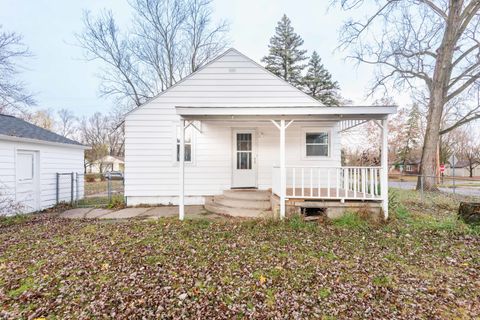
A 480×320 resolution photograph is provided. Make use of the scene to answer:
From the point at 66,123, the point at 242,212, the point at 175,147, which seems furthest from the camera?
the point at 66,123

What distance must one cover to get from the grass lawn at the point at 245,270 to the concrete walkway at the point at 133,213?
3.95ft

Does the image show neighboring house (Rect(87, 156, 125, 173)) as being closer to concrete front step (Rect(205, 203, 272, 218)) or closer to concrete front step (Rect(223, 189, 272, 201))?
concrete front step (Rect(223, 189, 272, 201))

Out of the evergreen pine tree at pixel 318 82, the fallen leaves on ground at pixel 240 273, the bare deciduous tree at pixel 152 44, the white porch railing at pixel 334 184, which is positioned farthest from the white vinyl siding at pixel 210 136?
the evergreen pine tree at pixel 318 82

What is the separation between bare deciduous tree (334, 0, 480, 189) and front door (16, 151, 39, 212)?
1484cm

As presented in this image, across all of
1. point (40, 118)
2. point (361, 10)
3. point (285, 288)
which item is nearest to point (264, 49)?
point (361, 10)

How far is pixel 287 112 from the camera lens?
5977 millimetres

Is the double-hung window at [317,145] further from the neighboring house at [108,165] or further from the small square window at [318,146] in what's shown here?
the neighboring house at [108,165]

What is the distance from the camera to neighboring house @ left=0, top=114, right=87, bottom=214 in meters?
7.27

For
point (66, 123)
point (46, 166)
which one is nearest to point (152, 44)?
point (46, 166)

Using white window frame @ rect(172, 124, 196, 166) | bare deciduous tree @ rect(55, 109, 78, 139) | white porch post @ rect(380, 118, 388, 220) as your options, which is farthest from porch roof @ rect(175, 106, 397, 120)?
bare deciduous tree @ rect(55, 109, 78, 139)

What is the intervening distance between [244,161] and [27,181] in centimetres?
755

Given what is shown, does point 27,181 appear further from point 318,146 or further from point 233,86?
point 318,146

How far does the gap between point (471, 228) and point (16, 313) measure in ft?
27.6

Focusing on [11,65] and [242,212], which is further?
[11,65]
